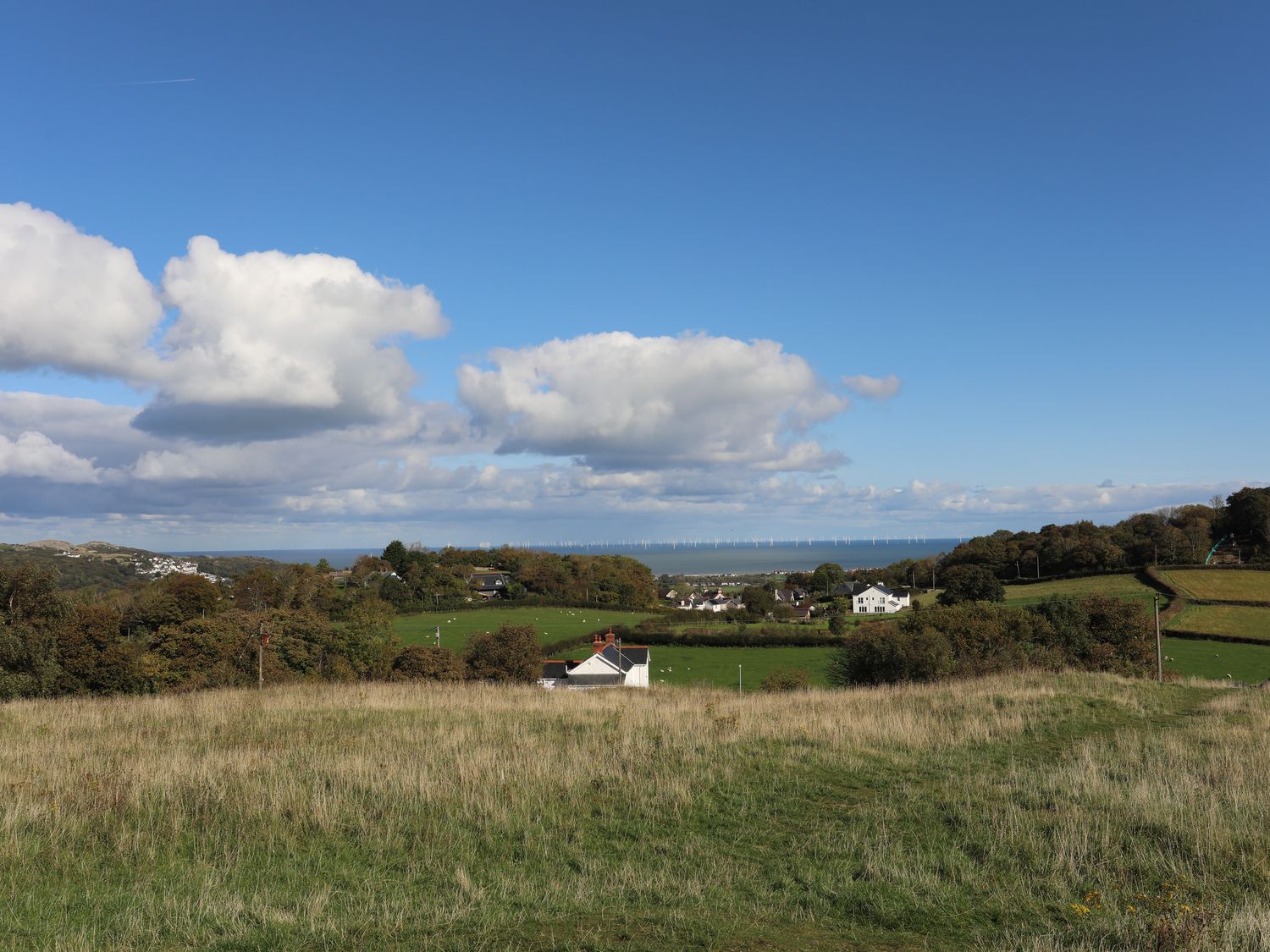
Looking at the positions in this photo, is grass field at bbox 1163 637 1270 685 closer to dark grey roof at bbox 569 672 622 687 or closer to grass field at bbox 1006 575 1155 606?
grass field at bbox 1006 575 1155 606

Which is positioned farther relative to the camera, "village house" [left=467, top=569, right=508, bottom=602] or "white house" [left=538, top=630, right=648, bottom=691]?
"village house" [left=467, top=569, right=508, bottom=602]

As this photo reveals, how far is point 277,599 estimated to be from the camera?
96.6 meters

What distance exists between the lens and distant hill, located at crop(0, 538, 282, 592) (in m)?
121

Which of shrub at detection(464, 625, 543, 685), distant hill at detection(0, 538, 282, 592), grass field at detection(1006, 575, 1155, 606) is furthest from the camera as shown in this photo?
distant hill at detection(0, 538, 282, 592)

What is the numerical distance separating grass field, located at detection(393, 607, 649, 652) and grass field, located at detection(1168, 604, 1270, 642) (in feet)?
184

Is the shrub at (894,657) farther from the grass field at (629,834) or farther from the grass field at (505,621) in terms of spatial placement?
the grass field at (505,621)

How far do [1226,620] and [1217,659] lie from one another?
13950 millimetres

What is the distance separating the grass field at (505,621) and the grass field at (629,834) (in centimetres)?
6525

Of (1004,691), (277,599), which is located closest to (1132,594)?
(1004,691)

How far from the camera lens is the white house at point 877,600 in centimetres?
12338

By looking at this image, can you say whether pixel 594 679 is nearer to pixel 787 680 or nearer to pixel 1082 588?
pixel 787 680

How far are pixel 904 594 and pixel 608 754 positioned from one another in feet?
415

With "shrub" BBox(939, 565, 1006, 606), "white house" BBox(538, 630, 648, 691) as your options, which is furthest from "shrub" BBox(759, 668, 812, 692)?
"shrub" BBox(939, 565, 1006, 606)

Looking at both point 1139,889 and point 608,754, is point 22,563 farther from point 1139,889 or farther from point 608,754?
point 1139,889
